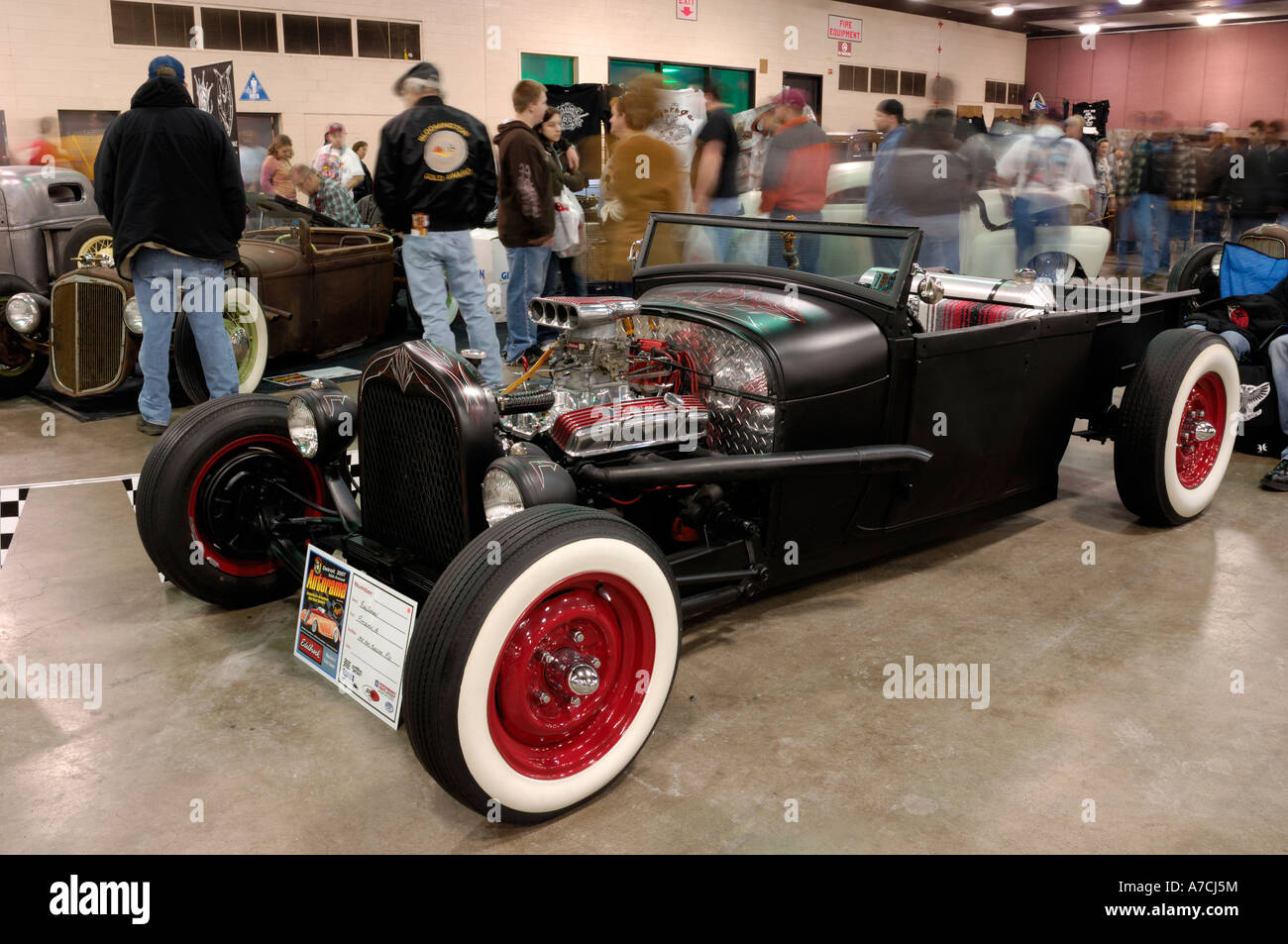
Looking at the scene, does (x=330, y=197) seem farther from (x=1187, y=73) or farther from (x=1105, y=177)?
(x=1187, y=73)

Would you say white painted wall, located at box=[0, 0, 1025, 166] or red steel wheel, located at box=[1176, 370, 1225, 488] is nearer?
red steel wheel, located at box=[1176, 370, 1225, 488]

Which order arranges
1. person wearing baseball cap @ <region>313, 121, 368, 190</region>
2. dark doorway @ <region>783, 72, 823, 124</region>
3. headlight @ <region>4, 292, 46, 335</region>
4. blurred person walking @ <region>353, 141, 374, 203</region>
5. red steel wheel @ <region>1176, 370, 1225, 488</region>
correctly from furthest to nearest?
dark doorway @ <region>783, 72, 823, 124</region> → blurred person walking @ <region>353, 141, 374, 203</region> → person wearing baseball cap @ <region>313, 121, 368, 190</region> → headlight @ <region>4, 292, 46, 335</region> → red steel wheel @ <region>1176, 370, 1225, 488</region>

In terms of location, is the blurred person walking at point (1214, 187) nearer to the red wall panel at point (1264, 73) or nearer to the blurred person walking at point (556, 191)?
the blurred person walking at point (556, 191)

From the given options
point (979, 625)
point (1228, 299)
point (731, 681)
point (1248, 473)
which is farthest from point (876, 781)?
point (1228, 299)

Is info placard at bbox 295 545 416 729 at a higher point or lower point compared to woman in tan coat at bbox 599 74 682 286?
lower

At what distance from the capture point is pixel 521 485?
8.05 ft

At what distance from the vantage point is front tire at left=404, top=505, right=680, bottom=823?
2.11 m

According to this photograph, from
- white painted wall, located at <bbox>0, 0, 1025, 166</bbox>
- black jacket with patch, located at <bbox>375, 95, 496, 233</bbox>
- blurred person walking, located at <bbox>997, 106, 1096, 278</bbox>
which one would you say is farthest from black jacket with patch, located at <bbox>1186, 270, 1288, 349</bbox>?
black jacket with patch, located at <bbox>375, 95, 496, 233</bbox>

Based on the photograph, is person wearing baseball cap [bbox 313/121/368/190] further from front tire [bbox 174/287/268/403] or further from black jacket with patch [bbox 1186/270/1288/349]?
black jacket with patch [bbox 1186/270/1288/349]

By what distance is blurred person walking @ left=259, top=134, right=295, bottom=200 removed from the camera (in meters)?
9.47

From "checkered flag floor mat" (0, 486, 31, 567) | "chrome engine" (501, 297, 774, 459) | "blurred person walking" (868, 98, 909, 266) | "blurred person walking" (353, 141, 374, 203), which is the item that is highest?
"blurred person walking" (353, 141, 374, 203)

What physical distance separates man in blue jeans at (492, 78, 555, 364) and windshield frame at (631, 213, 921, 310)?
2241mm

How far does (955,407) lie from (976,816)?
5.19 feet

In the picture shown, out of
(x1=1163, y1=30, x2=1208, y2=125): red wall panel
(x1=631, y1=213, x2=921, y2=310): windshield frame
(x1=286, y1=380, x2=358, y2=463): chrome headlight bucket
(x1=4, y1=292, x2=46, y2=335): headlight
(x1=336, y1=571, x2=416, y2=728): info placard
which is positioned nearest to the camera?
(x1=336, y1=571, x2=416, y2=728): info placard
